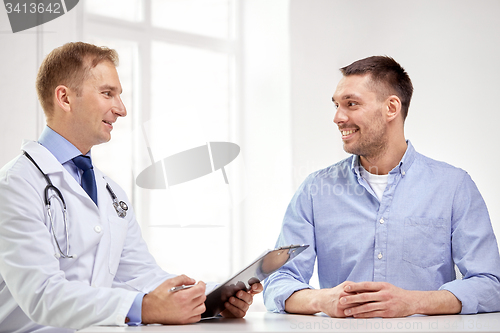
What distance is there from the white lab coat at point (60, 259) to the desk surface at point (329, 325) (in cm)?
12

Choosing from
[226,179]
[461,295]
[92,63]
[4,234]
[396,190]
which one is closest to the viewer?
[4,234]

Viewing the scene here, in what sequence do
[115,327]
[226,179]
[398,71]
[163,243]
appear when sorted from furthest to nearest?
[226,179], [163,243], [398,71], [115,327]

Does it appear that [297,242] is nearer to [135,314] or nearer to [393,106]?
[393,106]

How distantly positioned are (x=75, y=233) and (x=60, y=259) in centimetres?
8

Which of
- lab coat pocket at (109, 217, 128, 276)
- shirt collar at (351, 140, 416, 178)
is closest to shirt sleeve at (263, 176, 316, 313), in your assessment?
shirt collar at (351, 140, 416, 178)

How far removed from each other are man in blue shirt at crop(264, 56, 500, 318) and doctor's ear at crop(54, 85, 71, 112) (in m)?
0.83

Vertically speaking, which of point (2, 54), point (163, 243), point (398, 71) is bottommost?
point (163, 243)

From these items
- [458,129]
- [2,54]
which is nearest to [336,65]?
[458,129]

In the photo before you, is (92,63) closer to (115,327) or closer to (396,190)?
(115,327)

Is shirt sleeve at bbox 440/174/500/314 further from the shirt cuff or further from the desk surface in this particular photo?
the shirt cuff

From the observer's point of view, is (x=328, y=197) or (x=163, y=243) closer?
(x=328, y=197)

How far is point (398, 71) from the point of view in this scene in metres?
1.94

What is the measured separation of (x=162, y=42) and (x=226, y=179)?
96 centimetres

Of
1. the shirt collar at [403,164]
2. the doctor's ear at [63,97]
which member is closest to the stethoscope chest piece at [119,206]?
the doctor's ear at [63,97]
